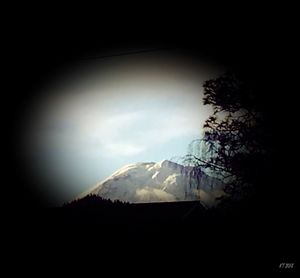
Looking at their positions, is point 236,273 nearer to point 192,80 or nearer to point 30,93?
point 192,80

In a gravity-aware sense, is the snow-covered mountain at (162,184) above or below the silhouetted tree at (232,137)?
below

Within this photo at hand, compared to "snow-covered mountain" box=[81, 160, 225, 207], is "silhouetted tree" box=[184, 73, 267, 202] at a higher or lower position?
higher

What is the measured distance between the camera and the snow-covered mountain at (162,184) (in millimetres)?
3293

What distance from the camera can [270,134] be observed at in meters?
3.18

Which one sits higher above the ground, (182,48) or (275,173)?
(182,48)

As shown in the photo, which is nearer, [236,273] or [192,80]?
[236,273]

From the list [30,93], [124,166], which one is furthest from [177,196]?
[30,93]

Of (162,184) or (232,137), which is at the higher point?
(232,137)

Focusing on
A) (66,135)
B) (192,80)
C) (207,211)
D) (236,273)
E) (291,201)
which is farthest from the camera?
(66,135)

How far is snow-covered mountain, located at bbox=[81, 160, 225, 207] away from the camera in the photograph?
329 cm

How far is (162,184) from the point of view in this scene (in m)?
3.37

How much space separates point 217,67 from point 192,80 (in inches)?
11.1

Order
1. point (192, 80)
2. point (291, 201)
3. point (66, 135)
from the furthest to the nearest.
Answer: point (66, 135)
point (192, 80)
point (291, 201)

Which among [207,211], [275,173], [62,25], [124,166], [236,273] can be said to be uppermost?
[62,25]
